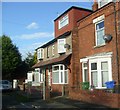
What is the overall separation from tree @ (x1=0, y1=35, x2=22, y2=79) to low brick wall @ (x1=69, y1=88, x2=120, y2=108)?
2853cm

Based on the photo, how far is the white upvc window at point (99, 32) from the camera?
2183 cm

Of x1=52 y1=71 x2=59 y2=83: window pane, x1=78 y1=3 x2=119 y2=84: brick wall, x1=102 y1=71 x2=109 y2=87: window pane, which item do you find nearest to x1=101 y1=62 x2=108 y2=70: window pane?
x1=102 y1=71 x2=109 y2=87: window pane

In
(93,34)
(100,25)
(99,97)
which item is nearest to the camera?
(99,97)

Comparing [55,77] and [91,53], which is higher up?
[91,53]

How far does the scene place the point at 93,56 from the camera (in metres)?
22.0

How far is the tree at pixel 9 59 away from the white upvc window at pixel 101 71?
1123 inches

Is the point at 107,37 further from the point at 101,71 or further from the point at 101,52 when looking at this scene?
the point at 101,71

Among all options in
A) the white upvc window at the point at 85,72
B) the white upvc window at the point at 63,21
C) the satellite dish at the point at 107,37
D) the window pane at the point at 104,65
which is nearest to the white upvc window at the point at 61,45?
the white upvc window at the point at 63,21

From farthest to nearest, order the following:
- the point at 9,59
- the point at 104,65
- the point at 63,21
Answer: the point at 9,59 → the point at 63,21 → the point at 104,65

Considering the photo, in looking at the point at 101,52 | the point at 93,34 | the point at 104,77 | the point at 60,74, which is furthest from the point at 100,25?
the point at 60,74

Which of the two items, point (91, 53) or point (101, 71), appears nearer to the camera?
point (101, 71)

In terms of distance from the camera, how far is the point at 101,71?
20.9 meters

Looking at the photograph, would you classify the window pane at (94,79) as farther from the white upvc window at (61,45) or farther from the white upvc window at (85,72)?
the white upvc window at (61,45)

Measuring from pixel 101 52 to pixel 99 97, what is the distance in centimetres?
510
